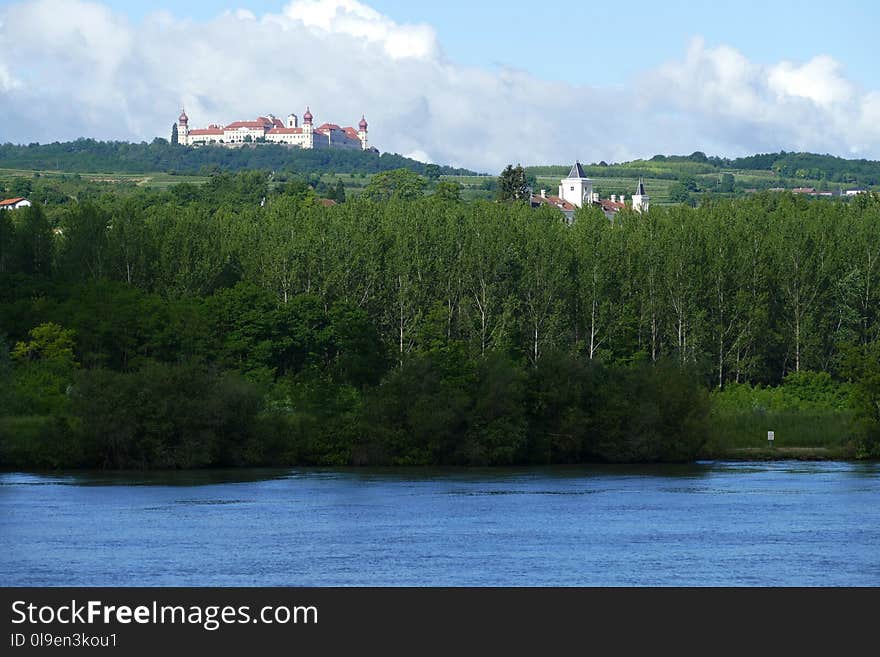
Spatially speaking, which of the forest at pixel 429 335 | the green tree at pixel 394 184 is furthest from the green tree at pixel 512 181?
the forest at pixel 429 335

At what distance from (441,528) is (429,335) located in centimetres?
3706

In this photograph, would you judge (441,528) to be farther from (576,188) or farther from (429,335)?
(576,188)

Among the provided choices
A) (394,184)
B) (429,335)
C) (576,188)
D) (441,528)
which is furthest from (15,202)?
(441,528)

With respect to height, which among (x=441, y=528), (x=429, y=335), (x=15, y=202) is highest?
(x=15, y=202)

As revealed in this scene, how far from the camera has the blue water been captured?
115ft

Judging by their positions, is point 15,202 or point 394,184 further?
point 394,184

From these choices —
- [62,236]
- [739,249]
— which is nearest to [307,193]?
[62,236]

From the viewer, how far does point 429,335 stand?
3100 inches

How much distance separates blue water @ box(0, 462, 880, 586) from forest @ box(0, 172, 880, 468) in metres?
3.27

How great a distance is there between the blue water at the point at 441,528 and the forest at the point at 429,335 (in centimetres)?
327

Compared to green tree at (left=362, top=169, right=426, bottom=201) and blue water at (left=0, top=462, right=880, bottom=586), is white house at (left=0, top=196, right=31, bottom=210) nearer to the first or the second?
green tree at (left=362, top=169, right=426, bottom=201)

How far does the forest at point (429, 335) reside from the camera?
59.6 metres

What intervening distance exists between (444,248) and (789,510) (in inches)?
1608

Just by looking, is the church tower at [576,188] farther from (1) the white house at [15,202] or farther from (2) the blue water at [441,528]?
(2) the blue water at [441,528]
